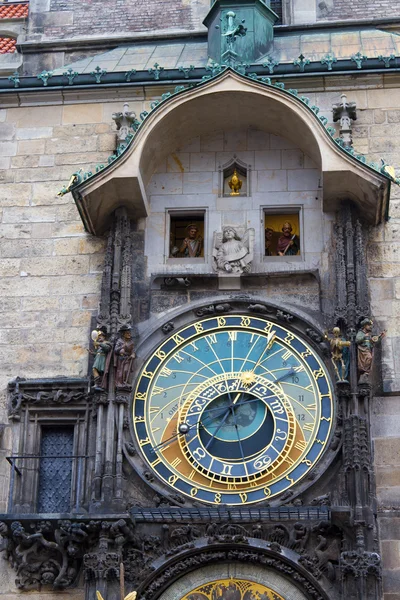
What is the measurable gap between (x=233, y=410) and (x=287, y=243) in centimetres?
205

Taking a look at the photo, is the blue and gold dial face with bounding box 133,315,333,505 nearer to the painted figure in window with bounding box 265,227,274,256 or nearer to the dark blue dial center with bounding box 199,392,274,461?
the dark blue dial center with bounding box 199,392,274,461

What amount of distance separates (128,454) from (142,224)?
2.68m

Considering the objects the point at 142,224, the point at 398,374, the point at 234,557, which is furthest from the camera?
the point at 142,224

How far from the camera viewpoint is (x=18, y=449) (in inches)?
572

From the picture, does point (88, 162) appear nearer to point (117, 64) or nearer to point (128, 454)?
point (117, 64)

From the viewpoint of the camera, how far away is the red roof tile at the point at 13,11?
61.3ft

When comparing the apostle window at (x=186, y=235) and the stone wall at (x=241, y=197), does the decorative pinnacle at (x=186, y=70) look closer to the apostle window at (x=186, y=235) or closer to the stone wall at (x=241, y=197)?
the stone wall at (x=241, y=197)

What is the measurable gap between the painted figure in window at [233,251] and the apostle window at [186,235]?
0.30m

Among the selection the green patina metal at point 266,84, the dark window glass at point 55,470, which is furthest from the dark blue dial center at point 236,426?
the green patina metal at point 266,84

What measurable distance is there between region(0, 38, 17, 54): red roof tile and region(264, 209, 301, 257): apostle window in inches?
180

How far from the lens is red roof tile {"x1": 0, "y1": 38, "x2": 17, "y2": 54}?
18.3m

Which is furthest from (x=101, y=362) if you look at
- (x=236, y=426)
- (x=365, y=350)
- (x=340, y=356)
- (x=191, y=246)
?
(x=365, y=350)

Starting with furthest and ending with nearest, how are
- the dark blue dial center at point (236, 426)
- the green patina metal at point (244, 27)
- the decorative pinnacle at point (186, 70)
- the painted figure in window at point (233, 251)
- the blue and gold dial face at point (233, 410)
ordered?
the green patina metal at point (244, 27), the decorative pinnacle at point (186, 70), the painted figure in window at point (233, 251), the dark blue dial center at point (236, 426), the blue and gold dial face at point (233, 410)

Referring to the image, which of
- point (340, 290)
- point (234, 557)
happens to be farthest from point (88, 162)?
point (234, 557)
